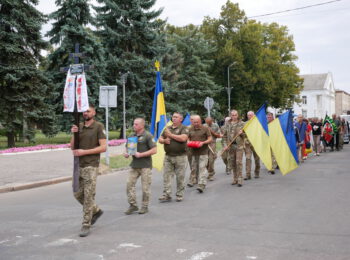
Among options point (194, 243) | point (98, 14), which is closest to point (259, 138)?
point (194, 243)

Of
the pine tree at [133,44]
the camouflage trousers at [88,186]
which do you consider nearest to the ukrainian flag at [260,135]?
the camouflage trousers at [88,186]

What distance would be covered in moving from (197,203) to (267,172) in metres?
5.66

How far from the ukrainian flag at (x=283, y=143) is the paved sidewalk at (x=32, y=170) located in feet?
18.0

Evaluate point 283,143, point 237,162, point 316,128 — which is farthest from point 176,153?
Result: point 316,128

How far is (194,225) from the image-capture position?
254 inches

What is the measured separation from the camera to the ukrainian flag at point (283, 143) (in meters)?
12.4

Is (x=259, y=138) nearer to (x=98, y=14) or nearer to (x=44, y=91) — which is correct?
(x=44, y=91)

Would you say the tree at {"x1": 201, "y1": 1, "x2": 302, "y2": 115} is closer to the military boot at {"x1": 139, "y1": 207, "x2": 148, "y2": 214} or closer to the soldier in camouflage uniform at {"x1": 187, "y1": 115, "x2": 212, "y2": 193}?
the soldier in camouflage uniform at {"x1": 187, "y1": 115, "x2": 212, "y2": 193}

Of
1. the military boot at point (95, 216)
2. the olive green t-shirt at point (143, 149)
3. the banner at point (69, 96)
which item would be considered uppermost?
the banner at point (69, 96)

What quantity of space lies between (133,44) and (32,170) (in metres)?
22.6

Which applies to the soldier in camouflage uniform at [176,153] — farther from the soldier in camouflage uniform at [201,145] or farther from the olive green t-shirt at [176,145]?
the soldier in camouflage uniform at [201,145]

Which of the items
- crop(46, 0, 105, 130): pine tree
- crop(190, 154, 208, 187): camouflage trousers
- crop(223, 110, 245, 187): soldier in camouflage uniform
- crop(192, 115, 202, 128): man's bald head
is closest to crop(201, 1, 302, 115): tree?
crop(46, 0, 105, 130): pine tree

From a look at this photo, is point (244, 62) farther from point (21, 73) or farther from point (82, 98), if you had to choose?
point (82, 98)

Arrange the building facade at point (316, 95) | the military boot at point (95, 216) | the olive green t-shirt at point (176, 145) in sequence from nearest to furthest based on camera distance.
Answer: the military boot at point (95, 216)
the olive green t-shirt at point (176, 145)
the building facade at point (316, 95)
